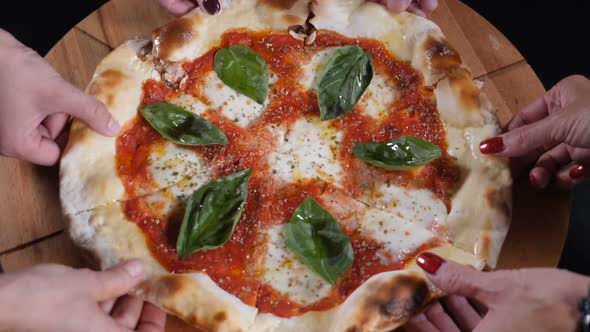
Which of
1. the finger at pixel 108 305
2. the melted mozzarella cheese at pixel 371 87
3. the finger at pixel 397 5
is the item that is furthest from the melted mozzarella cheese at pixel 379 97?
the finger at pixel 108 305

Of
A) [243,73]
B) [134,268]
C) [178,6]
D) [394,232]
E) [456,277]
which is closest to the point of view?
[456,277]

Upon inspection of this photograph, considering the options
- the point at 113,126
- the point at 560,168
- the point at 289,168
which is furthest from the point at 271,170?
the point at 560,168

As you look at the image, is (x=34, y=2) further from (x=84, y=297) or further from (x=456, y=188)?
(x=456, y=188)

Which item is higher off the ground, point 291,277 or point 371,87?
point 371,87

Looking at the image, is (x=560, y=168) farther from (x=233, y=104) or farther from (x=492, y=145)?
(x=233, y=104)

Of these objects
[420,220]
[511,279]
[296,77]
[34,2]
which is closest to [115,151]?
[296,77]

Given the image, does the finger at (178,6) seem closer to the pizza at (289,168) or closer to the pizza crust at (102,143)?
the pizza at (289,168)

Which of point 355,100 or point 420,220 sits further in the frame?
point 355,100
